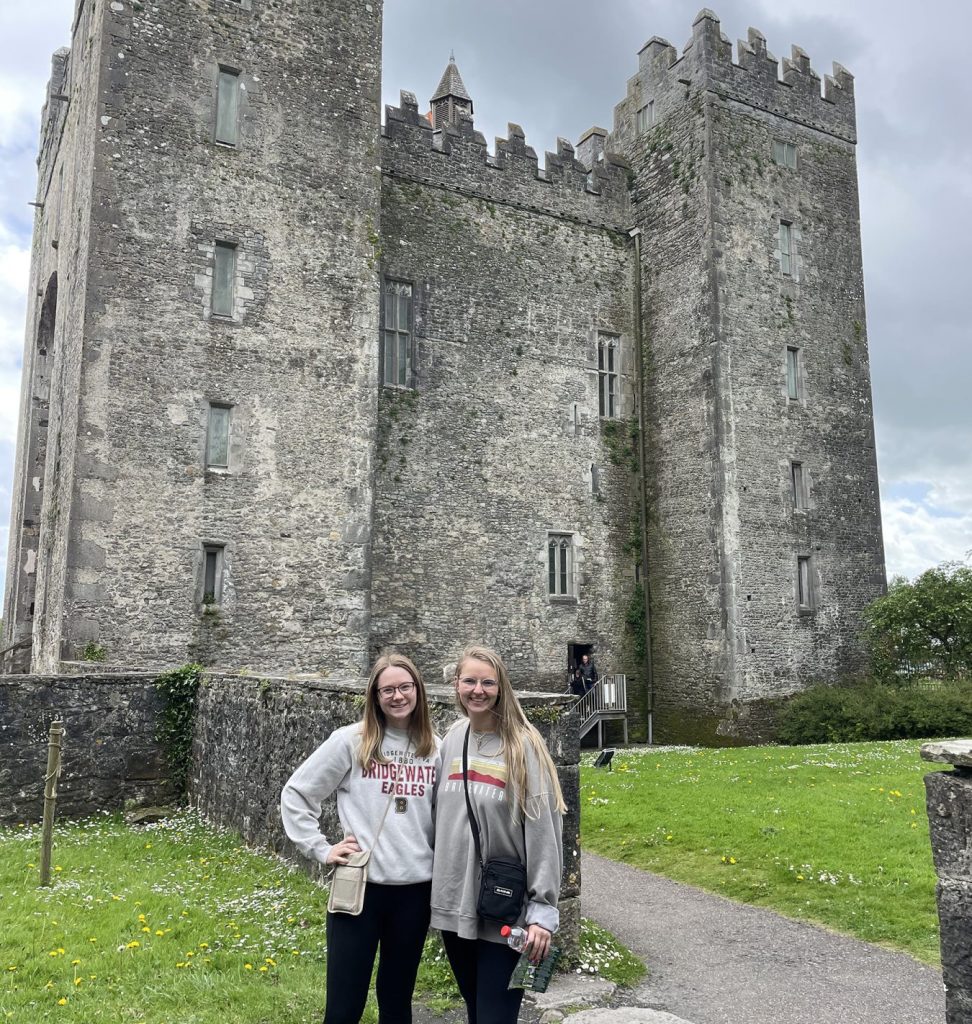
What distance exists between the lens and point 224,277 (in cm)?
1670

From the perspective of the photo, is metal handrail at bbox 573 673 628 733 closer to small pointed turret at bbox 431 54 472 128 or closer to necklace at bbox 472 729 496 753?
necklace at bbox 472 729 496 753

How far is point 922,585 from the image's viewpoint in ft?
69.2

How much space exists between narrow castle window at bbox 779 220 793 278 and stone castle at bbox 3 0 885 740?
97 mm

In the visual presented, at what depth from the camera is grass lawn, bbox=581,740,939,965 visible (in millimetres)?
→ 7461

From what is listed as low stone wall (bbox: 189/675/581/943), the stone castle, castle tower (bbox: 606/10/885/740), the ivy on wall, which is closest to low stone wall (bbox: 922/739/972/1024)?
low stone wall (bbox: 189/675/581/943)

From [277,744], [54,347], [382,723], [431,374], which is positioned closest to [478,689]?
[382,723]

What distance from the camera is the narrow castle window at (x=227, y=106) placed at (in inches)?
666

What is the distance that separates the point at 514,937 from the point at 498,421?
17.5 metres

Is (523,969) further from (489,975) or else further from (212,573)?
(212,573)

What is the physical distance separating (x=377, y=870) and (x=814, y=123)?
24179 mm

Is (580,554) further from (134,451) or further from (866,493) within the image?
(134,451)

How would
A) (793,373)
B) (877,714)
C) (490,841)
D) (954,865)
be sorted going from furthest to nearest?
(793,373) < (877,714) < (490,841) < (954,865)

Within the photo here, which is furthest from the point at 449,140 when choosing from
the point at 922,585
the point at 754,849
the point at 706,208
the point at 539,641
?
the point at 754,849

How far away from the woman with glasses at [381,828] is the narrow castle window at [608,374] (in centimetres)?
1868
